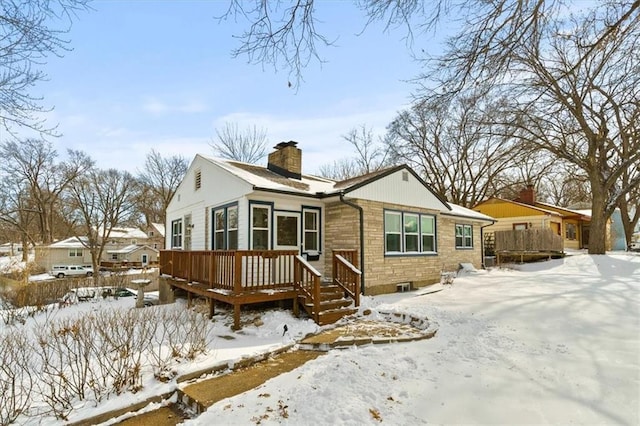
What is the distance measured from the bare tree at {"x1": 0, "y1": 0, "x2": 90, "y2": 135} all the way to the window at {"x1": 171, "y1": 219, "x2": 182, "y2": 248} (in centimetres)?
873

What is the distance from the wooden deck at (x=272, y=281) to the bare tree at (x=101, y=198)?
2851cm

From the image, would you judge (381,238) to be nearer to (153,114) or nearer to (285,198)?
(285,198)

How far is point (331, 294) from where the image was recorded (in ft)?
27.6

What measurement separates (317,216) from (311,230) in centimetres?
51

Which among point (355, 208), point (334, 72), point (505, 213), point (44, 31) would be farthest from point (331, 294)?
point (505, 213)

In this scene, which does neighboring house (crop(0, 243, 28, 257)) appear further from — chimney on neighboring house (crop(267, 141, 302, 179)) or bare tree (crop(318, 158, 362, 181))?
bare tree (crop(318, 158, 362, 181))

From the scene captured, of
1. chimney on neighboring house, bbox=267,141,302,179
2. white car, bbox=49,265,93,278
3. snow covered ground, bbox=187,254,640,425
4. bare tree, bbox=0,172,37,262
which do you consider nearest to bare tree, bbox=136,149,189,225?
white car, bbox=49,265,93,278

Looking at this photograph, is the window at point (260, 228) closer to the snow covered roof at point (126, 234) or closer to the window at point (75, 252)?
the window at point (75, 252)

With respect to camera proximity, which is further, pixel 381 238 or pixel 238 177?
pixel 381 238

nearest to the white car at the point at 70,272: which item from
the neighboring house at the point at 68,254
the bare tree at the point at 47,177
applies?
the neighboring house at the point at 68,254

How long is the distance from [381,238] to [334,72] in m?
7.09

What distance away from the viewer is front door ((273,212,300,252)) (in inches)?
376

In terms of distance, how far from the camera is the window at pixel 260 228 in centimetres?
905

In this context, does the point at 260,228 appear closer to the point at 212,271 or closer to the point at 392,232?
the point at 212,271
